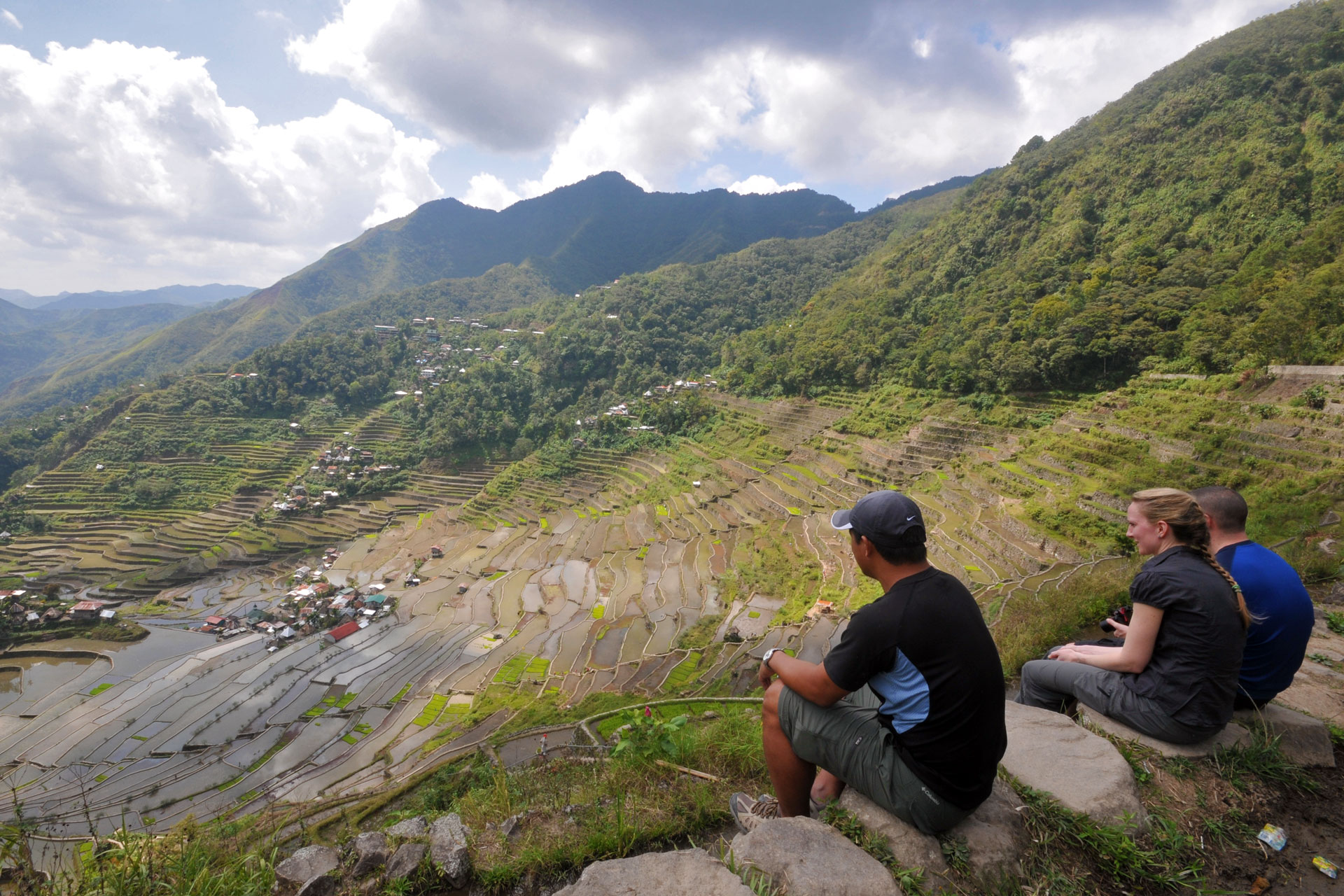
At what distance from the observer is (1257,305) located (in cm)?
1550

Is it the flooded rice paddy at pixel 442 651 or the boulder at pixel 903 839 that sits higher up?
the boulder at pixel 903 839

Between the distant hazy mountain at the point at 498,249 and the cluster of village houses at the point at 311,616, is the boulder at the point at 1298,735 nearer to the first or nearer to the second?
the cluster of village houses at the point at 311,616

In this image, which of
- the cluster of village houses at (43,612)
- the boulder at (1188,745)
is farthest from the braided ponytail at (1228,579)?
the cluster of village houses at (43,612)

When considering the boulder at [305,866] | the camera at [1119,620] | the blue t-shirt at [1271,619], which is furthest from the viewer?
the camera at [1119,620]

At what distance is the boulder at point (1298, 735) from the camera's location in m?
2.14

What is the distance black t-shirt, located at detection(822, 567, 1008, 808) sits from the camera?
4.99ft

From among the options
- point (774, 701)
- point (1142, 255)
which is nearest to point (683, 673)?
point (774, 701)

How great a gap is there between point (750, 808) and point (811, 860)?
595 millimetres

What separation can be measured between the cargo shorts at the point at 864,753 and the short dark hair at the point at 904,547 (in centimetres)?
54

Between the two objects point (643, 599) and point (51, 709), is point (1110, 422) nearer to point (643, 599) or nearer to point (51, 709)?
point (643, 599)

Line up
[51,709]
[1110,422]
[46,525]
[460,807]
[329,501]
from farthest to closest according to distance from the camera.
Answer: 1. [329,501]
2. [46,525]
3. [51,709]
4. [1110,422]
5. [460,807]

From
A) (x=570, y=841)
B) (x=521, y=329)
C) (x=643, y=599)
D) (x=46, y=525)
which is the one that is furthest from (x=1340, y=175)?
(x=46, y=525)

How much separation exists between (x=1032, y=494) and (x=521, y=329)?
62320mm

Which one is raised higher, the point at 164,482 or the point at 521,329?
the point at 521,329
